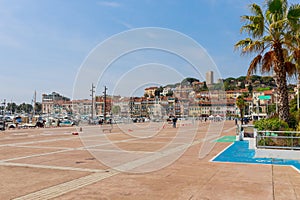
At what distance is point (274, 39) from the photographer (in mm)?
13828

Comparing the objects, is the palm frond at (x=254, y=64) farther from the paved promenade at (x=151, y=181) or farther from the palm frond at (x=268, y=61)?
the paved promenade at (x=151, y=181)

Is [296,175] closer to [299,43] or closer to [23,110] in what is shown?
[299,43]

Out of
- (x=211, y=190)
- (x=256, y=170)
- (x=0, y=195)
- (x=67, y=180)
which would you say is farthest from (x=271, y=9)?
(x=0, y=195)

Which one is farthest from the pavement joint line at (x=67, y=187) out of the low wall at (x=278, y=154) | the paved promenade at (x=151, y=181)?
the low wall at (x=278, y=154)

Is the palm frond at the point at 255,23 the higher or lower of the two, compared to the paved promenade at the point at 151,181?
higher

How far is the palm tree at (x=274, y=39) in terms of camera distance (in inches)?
536

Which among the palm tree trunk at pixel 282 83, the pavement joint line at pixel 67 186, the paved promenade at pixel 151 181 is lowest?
the paved promenade at pixel 151 181

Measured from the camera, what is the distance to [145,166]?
9.38 metres

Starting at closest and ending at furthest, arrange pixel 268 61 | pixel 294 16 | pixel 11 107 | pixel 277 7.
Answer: pixel 294 16
pixel 277 7
pixel 268 61
pixel 11 107

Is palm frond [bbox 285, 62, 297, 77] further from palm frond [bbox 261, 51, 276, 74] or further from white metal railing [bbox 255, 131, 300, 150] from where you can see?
white metal railing [bbox 255, 131, 300, 150]

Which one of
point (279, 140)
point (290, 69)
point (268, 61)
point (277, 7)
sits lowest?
point (279, 140)

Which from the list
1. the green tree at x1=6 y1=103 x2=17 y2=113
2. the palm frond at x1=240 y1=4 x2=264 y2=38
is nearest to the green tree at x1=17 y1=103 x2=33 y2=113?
the green tree at x1=6 y1=103 x2=17 y2=113

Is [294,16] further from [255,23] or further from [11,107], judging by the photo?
[11,107]

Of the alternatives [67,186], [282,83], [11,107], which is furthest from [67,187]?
[11,107]
